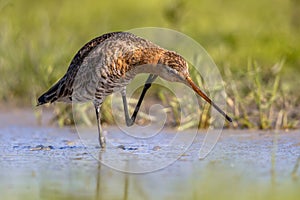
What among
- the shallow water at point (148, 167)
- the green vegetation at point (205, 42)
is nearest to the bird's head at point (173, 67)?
the shallow water at point (148, 167)

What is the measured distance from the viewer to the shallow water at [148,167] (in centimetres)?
496

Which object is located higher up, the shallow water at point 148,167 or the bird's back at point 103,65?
the bird's back at point 103,65

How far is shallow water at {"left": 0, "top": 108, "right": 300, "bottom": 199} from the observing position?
4957mm

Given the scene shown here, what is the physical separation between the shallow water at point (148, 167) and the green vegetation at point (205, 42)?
59cm

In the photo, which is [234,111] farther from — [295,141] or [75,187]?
[75,187]

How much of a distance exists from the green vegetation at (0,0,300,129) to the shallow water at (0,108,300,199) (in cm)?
59

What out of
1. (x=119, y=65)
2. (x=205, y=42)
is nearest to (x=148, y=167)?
(x=119, y=65)

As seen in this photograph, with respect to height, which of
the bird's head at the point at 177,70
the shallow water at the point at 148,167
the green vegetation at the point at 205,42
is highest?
the green vegetation at the point at 205,42

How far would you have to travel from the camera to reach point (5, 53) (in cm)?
973

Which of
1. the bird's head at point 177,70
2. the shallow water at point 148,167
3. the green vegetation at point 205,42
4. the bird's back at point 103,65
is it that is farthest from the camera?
the green vegetation at point 205,42

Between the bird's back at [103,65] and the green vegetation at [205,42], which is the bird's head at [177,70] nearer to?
the bird's back at [103,65]

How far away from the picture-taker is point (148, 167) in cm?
586

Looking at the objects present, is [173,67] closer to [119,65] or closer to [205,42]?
[119,65]

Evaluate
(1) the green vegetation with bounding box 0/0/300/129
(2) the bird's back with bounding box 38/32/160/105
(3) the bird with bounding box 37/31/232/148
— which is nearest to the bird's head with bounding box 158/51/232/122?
(3) the bird with bounding box 37/31/232/148
